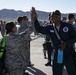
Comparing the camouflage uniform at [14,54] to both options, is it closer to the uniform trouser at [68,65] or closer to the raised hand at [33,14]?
the raised hand at [33,14]

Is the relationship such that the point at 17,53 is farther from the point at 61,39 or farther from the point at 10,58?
the point at 61,39

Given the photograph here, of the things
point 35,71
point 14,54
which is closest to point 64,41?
point 14,54

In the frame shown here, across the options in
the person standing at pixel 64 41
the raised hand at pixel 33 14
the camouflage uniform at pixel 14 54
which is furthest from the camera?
the person standing at pixel 64 41

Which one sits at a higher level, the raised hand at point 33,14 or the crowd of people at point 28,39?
the raised hand at point 33,14

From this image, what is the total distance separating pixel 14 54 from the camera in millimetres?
5949

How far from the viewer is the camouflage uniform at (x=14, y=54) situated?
19.4ft

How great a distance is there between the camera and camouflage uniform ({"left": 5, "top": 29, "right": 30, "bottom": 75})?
5.90 m

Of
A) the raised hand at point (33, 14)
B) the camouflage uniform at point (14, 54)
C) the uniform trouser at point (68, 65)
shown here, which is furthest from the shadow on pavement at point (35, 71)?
the camouflage uniform at point (14, 54)

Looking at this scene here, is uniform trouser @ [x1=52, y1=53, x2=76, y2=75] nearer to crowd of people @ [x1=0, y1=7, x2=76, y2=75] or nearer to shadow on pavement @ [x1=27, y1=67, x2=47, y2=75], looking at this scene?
crowd of people @ [x1=0, y1=7, x2=76, y2=75]

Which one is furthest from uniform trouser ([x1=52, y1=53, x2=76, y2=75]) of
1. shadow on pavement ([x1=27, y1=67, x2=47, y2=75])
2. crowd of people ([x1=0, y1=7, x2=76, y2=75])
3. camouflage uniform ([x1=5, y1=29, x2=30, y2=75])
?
shadow on pavement ([x1=27, y1=67, x2=47, y2=75])

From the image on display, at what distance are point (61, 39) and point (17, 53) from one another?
0.99 metres

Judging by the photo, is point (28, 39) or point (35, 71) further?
point (35, 71)

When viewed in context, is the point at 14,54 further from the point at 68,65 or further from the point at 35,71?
the point at 35,71

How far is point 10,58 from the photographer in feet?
19.5
